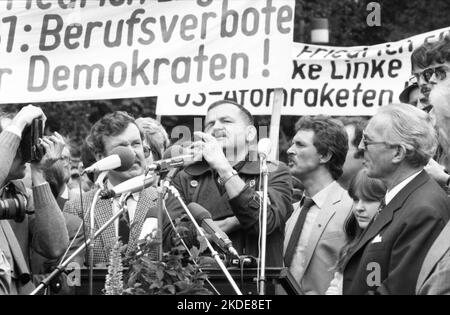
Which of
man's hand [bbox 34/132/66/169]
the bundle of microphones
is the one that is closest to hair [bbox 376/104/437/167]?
the bundle of microphones

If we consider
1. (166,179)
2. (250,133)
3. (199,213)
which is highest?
(250,133)

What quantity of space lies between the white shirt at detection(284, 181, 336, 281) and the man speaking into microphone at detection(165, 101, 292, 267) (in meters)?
0.43

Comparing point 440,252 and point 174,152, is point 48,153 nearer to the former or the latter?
point 174,152

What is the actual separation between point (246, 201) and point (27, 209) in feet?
5.01

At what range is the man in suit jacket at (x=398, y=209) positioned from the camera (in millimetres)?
7043

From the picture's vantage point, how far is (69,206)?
9477 mm

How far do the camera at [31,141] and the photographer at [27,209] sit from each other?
→ 26mm

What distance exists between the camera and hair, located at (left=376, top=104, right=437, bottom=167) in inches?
295

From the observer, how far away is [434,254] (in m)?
6.80

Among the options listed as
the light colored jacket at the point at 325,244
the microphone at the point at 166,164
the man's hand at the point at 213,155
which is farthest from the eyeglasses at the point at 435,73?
the microphone at the point at 166,164

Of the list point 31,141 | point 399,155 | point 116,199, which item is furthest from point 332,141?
point 31,141
